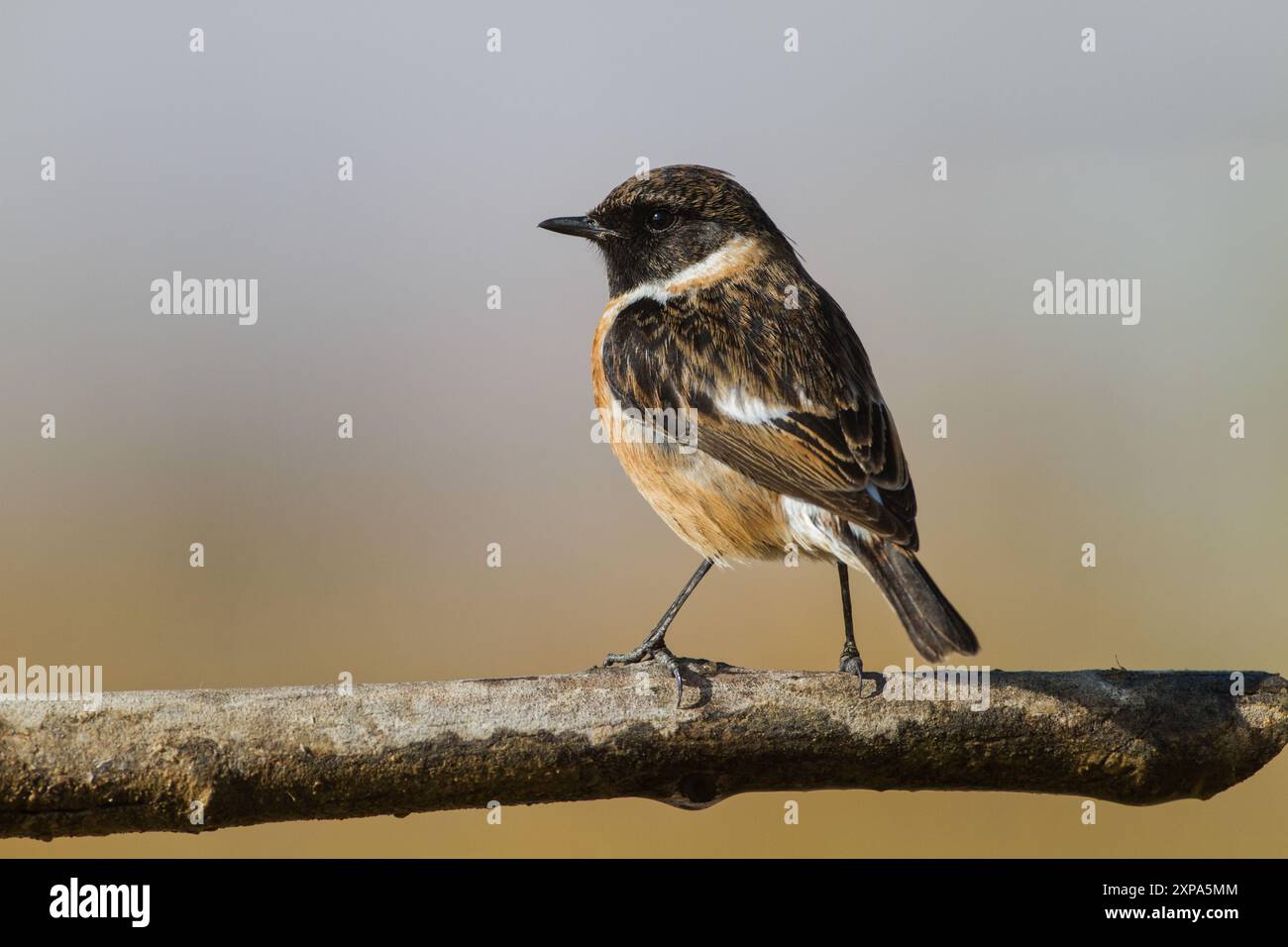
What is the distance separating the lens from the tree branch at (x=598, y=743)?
3.00 meters

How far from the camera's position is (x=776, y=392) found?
168 inches

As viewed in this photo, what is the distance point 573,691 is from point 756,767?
551mm

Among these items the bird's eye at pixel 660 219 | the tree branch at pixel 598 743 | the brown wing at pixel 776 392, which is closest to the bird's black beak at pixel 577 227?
the bird's eye at pixel 660 219

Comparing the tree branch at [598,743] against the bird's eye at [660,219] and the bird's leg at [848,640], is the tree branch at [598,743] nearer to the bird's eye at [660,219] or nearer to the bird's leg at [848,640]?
the bird's leg at [848,640]

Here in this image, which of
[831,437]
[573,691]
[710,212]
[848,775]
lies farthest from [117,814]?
[710,212]

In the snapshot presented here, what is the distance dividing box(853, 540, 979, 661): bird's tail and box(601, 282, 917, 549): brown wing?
0.09 metres

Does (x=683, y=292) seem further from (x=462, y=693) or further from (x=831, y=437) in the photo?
(x=462, y=693)

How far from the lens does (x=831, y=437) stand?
4.14 m

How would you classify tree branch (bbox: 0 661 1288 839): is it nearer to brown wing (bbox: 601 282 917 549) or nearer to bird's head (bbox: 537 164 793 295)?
brown wing (bbox: 601 282 917 549)

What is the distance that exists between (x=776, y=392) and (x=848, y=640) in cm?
93

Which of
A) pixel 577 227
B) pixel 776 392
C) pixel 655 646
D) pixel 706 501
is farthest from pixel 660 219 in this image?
pixel 655 646

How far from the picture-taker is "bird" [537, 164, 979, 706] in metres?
3.98

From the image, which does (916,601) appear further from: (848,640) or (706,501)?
(706,501)

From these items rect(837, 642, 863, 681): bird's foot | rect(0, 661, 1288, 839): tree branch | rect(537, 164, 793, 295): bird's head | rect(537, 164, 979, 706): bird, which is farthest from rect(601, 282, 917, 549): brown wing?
rect(0, 661, 1288, 839): tree branch
